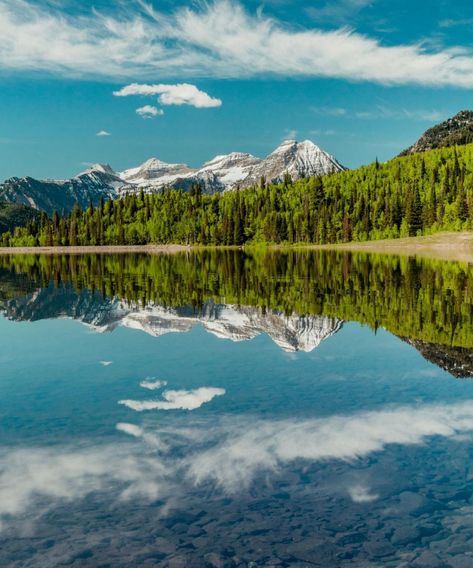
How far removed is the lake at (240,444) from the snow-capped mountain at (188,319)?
0.88 ft

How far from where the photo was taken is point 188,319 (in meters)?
35.3

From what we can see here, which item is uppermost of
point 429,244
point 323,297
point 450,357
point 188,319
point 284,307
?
point 429,244

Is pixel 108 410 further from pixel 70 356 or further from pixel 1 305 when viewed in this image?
pixel 1 305

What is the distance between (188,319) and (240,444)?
828 inches

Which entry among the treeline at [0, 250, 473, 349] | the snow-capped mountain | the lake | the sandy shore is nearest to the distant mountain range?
the snow-capped mountain

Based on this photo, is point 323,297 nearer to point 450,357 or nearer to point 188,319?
point 188,319

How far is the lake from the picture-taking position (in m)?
10.1

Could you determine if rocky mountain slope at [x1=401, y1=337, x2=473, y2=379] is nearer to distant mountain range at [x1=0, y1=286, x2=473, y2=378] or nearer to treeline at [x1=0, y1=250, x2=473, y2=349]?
distant mountain range at [x1=0, y1=286, x2=473, y2=378]

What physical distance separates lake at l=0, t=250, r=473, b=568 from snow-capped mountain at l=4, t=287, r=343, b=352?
0.88ft

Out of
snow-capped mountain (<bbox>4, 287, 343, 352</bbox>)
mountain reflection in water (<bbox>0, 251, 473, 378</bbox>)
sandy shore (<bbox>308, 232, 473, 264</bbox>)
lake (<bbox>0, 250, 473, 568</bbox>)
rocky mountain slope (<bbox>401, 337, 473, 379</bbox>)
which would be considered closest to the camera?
lake (<bbox>0, 250, 473, 568</bbox>)

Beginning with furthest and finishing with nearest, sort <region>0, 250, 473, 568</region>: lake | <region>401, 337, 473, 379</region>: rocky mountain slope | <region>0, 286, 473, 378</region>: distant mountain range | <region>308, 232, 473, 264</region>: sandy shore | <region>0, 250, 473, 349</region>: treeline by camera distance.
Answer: <region>308, 232, 473, 264</region>: sandy shore
<region>0, 250, 473, 349</region>: treeline
<region>0, 286, 473, 378</region>: distant mountain range
<region>401, 337, 473, 379</region>: rocky mountain slope
<region>0, 250, 473, 568</region>: lake

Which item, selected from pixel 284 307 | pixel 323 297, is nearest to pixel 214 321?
pixel 284 307

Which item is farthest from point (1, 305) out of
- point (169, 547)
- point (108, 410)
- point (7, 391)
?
point (169, 547)

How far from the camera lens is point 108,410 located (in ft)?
57.8
